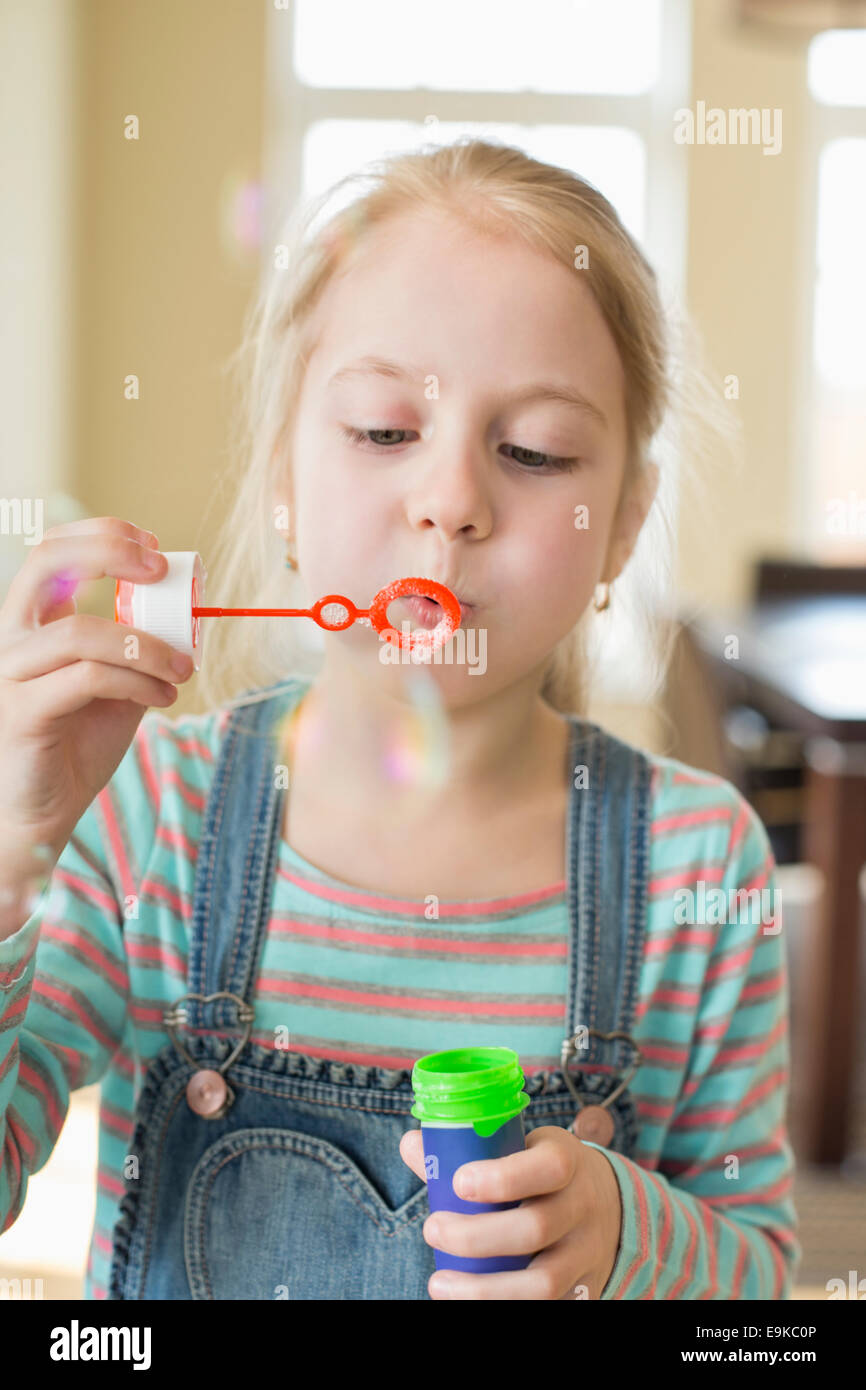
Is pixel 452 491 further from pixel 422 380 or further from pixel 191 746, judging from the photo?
pixel 191 746

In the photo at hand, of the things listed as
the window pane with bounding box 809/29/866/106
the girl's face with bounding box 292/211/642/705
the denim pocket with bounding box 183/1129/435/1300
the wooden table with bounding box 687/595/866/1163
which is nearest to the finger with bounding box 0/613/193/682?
the girl's face with bounding box 292/211/642/705

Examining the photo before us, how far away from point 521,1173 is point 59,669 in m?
0.22

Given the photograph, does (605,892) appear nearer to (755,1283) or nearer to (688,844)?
(688,844)

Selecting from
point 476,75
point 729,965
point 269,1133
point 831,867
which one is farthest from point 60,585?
point 476,75

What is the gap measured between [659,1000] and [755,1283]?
0.40 feet

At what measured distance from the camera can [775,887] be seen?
0.67 m

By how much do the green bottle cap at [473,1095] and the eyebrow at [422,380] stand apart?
0.24 m

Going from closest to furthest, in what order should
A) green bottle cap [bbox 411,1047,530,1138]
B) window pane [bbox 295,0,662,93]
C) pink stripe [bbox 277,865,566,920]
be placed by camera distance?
1. green bottle cap [bbox 411,1047,530,1138]
2. pink stripe [bbox 277,865,566,920]
3. window pane [bbox 295,0,662,93]

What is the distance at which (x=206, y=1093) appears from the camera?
563mm

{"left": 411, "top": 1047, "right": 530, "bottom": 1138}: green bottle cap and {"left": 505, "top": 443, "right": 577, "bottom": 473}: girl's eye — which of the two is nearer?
{"left": 411, "top": 1047, "right": 530, "bottom": 1138}: green bottle cap

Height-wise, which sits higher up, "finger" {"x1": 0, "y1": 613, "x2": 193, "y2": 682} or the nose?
the nose

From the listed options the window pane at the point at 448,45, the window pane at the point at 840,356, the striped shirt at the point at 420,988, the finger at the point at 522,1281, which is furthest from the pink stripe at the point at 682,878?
the window pane at the point at 448,45

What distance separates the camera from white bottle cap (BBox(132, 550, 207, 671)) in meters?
0.46

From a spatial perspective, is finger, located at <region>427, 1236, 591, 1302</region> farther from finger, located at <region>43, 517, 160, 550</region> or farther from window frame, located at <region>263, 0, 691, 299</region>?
window frame, located at <region>263, 0, 691, 299</region>
